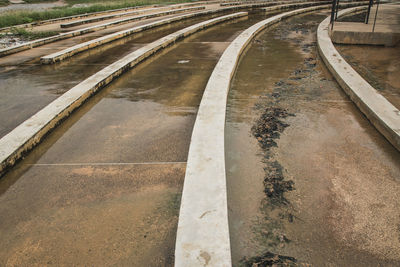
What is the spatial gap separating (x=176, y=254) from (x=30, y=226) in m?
1.18

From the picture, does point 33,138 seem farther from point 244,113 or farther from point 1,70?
point 1,70

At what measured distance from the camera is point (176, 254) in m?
1.86

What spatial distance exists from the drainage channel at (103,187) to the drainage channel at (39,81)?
2.42 feet

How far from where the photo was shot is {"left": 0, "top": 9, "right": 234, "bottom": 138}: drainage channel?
4217 mm

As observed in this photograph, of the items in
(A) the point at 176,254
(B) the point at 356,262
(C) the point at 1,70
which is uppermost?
(C) the point at 1,70

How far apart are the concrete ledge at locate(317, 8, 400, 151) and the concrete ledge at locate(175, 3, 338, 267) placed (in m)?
1.84

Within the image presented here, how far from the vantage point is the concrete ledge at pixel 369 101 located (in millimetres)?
3321

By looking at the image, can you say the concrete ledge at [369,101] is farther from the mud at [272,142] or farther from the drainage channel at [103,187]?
the drainage channel at [103,187]

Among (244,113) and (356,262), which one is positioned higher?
(244,113)

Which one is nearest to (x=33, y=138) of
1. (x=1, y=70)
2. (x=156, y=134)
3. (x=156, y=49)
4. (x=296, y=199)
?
(x=156, y=134)

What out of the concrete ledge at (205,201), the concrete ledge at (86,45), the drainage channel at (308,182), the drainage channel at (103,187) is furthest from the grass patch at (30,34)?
the concrete ledge at (205,201)

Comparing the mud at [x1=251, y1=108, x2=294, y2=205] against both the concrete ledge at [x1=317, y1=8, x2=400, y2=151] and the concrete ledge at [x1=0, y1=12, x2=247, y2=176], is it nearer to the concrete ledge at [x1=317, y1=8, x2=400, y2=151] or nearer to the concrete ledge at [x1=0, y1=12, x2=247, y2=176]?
the concrete ledge at [x1=317, y1=8, x2=400, y2=151]

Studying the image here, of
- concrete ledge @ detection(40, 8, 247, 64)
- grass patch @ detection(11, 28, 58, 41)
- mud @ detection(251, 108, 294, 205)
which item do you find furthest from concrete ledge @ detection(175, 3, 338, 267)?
grass patch @ detection(11, 28, 58, 41)

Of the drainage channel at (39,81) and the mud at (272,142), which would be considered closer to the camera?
the mud at (272,142)
